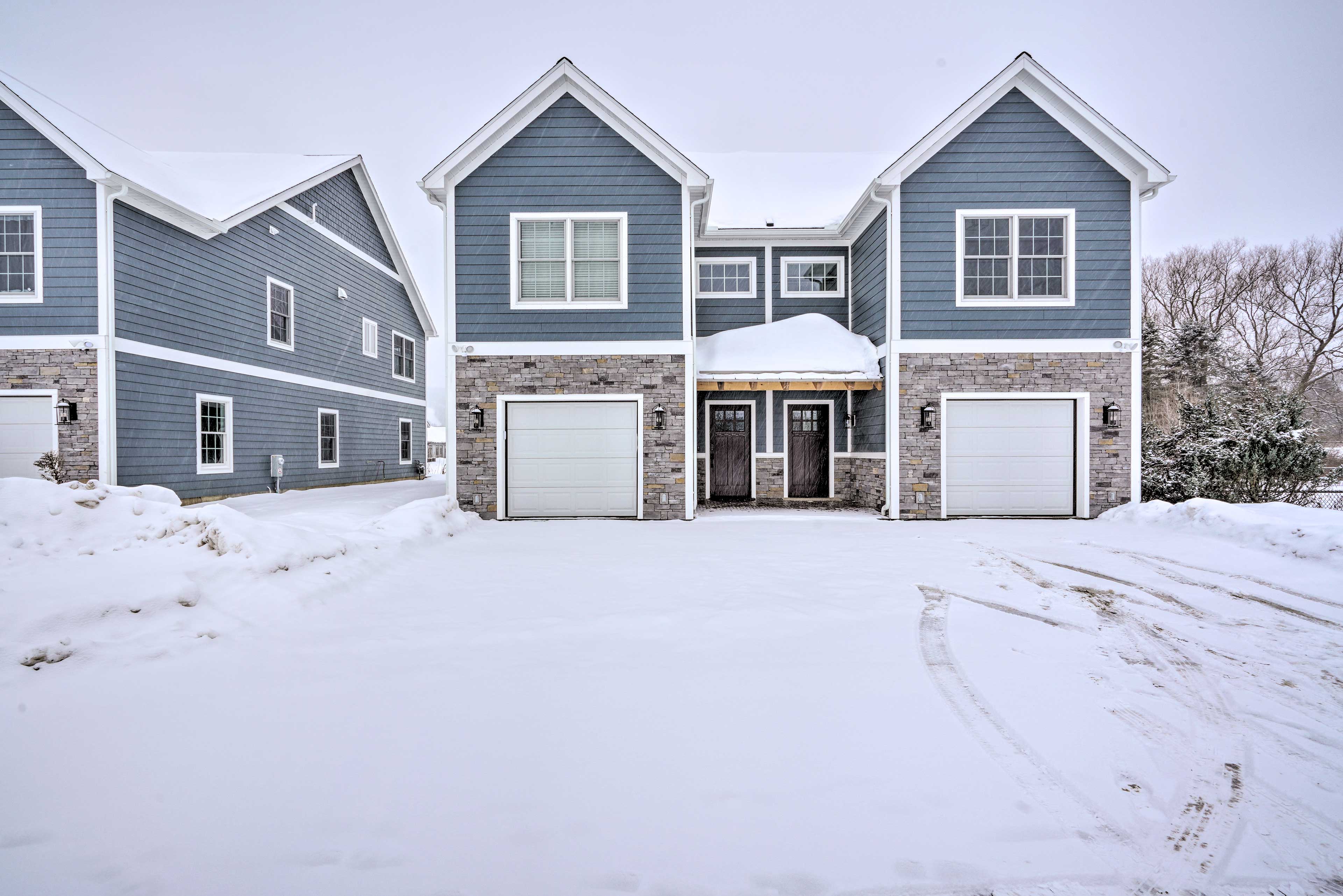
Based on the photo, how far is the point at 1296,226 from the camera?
103 feet

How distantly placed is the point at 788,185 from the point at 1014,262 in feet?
24.1

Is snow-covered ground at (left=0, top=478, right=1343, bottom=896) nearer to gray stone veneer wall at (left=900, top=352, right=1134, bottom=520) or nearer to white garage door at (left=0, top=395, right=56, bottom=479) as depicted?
gray stone veneer wall at (left=900, top=352, right=1134, bottom=520)

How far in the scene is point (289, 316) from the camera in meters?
15.1

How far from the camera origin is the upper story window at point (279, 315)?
47.2 ft

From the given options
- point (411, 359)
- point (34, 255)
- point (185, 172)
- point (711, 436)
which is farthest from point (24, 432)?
point (711, 436)

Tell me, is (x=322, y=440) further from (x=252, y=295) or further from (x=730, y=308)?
(x=730, y=308)

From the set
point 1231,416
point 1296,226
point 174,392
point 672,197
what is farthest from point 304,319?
point 1296,226

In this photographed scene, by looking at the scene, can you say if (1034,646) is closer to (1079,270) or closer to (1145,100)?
(1079,270)

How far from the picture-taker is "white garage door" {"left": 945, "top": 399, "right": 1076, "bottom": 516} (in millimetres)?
10891

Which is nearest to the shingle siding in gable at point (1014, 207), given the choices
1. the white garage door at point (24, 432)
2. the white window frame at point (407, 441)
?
the white garage door at point (24, 432)

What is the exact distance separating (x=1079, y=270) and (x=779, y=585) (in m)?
8.80

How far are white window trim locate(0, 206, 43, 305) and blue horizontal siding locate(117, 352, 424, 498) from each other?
161 centimetres

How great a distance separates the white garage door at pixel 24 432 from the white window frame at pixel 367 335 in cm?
771

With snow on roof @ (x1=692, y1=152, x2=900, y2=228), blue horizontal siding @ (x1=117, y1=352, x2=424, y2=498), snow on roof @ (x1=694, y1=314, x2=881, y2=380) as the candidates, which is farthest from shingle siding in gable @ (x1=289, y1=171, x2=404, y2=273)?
snow on roof @ (x1=694, y1=314, x2=881, y2=380)
